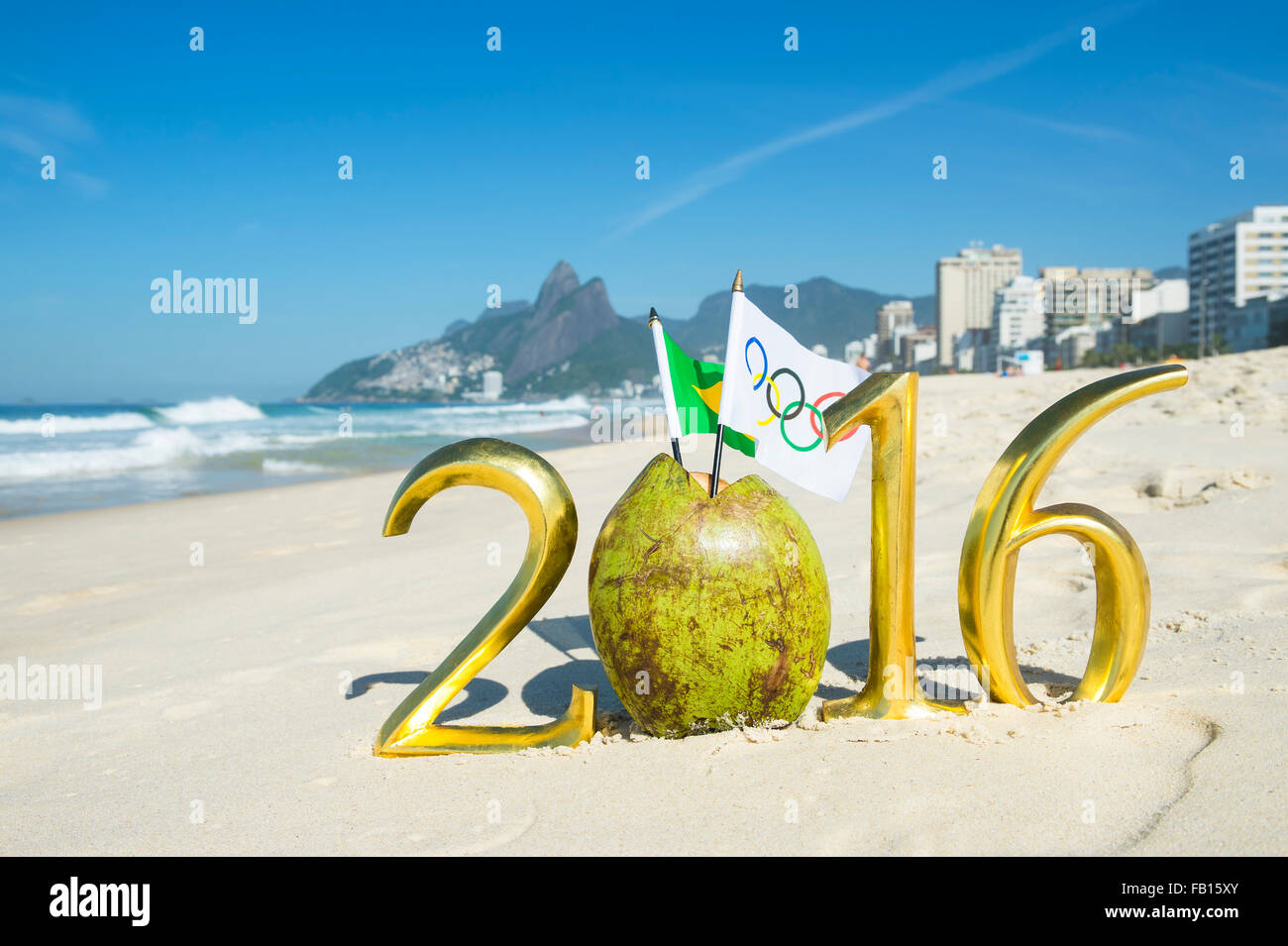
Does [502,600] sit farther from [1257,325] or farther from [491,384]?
[491,384]

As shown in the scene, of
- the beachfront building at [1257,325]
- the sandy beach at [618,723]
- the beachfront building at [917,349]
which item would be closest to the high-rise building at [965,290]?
the beachfront building at [917,349]

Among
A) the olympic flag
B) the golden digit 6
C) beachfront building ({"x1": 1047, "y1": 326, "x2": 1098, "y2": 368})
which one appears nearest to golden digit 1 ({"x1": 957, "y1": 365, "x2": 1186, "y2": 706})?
the golden digit 6

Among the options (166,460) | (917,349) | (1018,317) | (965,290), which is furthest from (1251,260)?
(166,460)

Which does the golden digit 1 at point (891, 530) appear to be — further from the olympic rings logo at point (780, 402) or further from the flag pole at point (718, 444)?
the flag pole at point (718, 444)

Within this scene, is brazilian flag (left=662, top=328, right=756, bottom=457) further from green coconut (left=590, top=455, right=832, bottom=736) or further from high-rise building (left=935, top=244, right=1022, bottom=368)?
high-rise building (left=935, top=244, right=1022, bottom=368)

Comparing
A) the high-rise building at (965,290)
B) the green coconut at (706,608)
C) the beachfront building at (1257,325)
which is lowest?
the green coconut at (706,608)

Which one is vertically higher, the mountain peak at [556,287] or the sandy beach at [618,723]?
the mountain peak at [556,287]

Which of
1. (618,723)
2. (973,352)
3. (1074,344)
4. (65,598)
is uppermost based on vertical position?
(973,352)
